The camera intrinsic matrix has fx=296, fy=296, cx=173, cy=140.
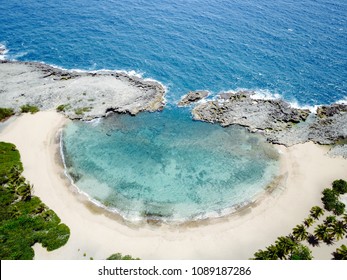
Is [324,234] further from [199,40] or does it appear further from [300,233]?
[199,40]

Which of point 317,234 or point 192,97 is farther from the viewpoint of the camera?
point 192,97

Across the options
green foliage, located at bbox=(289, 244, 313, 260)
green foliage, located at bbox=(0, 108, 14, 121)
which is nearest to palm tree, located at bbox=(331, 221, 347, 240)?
green foliage, located at bbox=(289, 244, 313, 260)

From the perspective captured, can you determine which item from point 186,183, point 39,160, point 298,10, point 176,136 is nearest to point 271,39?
point 298,10

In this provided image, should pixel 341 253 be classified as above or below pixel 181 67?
below

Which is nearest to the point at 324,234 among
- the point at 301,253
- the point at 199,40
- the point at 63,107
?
the point at 301,253

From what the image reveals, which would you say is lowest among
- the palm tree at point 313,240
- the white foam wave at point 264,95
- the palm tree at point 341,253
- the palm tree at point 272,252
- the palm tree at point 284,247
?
the palm tree at point 272,252

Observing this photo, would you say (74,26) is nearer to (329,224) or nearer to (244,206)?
(244,206)

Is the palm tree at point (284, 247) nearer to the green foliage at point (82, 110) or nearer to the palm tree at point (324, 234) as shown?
the palm tree at point (324, 234)

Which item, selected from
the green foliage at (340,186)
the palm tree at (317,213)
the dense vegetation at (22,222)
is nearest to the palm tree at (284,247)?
the palm tree at (317,213)
